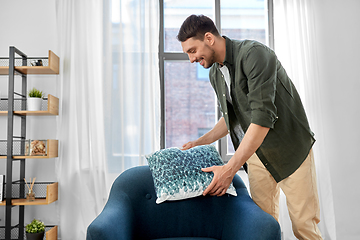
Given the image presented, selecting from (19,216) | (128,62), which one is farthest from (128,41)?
(19,216)

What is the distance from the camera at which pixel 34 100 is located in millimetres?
2328

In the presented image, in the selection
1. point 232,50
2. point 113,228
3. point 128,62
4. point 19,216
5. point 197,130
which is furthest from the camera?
point 197,130

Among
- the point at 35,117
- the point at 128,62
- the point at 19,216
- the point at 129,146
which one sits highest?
the point at 128,62

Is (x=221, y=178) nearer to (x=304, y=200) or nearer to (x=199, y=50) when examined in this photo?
(x=304, y=200)

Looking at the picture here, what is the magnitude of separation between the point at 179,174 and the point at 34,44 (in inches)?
73.5

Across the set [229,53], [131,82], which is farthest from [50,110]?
[229,53]

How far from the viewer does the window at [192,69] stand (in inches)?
105

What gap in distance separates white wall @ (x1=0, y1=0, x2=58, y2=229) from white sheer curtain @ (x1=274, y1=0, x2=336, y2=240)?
193 centimetres

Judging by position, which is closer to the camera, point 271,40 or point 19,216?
point 19,216

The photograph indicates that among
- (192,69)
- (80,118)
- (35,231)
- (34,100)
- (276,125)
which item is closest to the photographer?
(276,125)

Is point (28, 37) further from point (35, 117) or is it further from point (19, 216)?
point (19, 216)

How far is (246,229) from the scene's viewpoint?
1.27 meters

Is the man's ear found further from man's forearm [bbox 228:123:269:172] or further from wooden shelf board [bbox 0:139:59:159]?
wooden shelf board [bbox 0:139:59:159]

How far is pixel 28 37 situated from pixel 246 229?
238 centimetres
